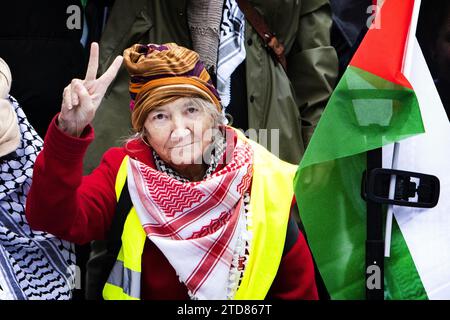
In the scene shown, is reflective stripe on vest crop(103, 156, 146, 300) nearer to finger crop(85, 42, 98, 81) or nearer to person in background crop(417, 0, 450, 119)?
finger crop(85, 42, 98, 81)

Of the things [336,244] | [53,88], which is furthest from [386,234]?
[53,88]

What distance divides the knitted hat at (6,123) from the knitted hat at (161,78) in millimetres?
433

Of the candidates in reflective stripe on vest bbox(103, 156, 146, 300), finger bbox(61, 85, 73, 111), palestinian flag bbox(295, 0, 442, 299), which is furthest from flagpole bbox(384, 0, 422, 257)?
finger bbox(61, 85, 73, 111)

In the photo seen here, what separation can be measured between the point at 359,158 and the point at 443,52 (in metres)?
0.55

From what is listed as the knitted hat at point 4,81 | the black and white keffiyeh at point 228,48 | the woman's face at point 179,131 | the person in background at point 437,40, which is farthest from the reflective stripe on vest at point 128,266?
the person in background at point 437,40

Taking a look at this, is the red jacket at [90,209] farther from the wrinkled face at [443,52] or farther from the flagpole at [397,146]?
the wrinkled face at [443,52]

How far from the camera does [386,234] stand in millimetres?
3355

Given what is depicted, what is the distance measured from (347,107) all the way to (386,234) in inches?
18.5

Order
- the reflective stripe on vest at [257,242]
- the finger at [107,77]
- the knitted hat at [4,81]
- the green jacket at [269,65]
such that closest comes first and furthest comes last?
the finger at [107,77], the reflective stripe on vest at [257,242], the knitted hat at [4,81], the green jacket at [269,65]

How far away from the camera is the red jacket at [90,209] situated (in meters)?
3.11

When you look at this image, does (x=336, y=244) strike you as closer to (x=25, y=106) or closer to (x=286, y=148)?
(x=286, y=148)

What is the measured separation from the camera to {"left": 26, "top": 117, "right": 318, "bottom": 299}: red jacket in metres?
3.11

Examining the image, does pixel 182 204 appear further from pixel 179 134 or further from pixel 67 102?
pixel 67 102

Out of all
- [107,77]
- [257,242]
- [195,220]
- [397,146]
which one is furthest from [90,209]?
[397,146]
